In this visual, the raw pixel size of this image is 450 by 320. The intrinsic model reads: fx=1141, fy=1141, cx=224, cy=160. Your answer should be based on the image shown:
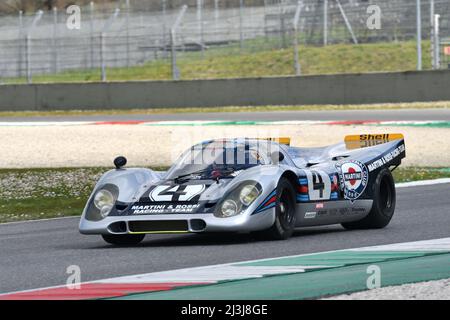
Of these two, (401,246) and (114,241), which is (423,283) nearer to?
(401,246)

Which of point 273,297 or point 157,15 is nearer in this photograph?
point 273,297

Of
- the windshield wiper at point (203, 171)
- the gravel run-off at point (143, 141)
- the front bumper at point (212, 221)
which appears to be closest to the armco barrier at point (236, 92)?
the gravel run-off at point (143, 141)

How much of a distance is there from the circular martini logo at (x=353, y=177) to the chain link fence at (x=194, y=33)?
2110 centimetres

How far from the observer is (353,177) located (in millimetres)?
11320

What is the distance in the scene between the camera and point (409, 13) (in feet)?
108

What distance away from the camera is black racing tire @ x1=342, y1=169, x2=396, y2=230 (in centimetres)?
1144

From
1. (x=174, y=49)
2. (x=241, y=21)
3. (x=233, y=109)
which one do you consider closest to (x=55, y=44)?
(x=174, y=49)

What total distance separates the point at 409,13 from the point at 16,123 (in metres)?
12.1

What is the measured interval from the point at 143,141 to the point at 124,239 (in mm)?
12085

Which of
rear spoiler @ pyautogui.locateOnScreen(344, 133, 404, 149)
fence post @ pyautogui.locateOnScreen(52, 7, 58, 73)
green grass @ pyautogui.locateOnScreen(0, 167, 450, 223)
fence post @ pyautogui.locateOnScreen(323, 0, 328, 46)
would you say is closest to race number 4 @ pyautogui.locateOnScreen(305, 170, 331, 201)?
rear spoiler @ pyautogui.locateOnScreen(344, 133, 404, 149)

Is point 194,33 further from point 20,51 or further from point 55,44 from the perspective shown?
point 20,51

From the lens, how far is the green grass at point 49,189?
48.5 feet

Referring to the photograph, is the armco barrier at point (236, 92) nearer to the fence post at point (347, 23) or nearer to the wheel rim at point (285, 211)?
the fence post at point (347, 23)
